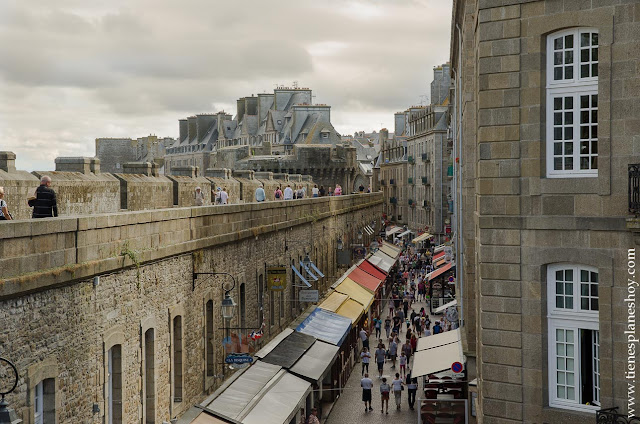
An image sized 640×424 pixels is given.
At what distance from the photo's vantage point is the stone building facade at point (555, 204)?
32.9 feet

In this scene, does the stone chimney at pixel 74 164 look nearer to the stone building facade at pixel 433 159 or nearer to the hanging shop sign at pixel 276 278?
the hanging shop sign at pixel 276 278

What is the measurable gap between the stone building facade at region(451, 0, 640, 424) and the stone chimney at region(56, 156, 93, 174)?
6732 mm

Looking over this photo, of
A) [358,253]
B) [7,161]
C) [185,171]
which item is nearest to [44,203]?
[7,161]

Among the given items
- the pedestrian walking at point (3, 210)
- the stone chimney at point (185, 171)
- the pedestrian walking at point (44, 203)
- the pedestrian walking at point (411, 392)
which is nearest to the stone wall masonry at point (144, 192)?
the stone chimney at point (185, 171)

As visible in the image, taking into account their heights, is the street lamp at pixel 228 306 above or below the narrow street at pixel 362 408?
above

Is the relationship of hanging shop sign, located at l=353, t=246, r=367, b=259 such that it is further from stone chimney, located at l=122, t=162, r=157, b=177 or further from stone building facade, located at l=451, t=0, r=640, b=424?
stone building facade, located at l=451, t=0, r=640, b=424

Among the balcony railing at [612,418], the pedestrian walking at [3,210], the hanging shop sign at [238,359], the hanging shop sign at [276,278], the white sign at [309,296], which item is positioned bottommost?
the white sign at [309,296]

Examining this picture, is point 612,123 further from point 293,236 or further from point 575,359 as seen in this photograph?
point 293,236

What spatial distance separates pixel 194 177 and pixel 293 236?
210 inches

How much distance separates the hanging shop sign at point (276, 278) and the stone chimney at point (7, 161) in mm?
9309

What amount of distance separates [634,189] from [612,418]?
107 inches

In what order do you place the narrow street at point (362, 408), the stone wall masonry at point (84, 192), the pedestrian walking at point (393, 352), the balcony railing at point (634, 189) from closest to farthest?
the balcony railing at point (634, 189) → the stone wall masonry at point (84, 192) → the narrow street at point (362, 408) → the pedestrian walking at point (393, 352)

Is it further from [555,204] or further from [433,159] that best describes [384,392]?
[433,159]

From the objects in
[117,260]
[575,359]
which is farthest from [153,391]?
[575,359]
